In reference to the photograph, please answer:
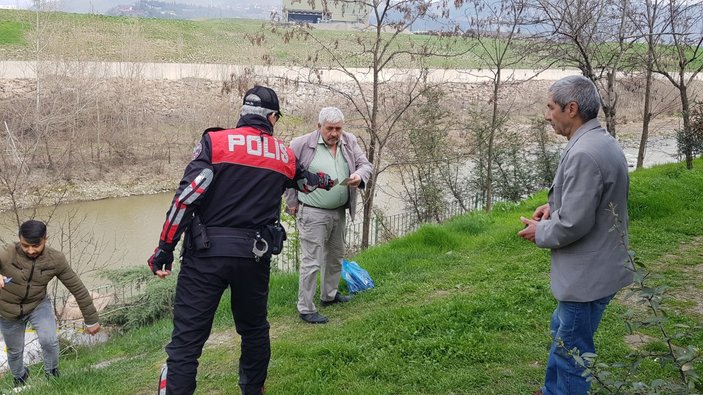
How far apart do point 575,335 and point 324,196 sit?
8.62 ft

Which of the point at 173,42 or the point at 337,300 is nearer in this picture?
the point at 337,300

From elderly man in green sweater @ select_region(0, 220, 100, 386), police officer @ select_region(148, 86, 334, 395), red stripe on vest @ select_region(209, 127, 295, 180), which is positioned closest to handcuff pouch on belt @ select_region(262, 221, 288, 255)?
police officer @ select_region(148, 86, 334, 395)

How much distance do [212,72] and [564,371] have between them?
29.2 metres

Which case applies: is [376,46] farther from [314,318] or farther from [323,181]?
[323,181]

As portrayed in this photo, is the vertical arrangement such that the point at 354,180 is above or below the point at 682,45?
below

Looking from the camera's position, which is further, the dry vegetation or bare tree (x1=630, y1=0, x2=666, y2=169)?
the dry vegetation

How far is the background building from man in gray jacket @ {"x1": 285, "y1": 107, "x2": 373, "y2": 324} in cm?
337

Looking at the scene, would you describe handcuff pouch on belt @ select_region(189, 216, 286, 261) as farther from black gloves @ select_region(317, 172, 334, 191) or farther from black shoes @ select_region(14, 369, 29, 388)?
black shoes @ select_region(14, 369, 29, 388)

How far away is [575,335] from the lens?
3191 millimetres

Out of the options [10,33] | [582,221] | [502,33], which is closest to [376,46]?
[502,33]

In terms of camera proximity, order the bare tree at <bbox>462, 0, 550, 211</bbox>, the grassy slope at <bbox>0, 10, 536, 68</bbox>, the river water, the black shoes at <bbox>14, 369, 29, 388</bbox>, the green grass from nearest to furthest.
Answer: the black shoes at <bbox>14, 369, 29, 388</bbox>, the grassy slope at <bbox>0, 10, 536, 68</bbox>, the bare tree at <bbox>462, 0, 550, 211</bbox>, the river water, the green grass

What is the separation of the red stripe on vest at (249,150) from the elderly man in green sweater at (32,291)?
2522mm

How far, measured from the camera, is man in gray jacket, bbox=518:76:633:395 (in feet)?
9.93

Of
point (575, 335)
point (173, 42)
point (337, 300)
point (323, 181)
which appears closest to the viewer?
point (575, 335)
